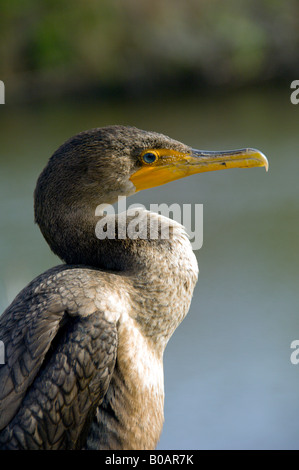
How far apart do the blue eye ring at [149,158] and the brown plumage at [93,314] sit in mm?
21

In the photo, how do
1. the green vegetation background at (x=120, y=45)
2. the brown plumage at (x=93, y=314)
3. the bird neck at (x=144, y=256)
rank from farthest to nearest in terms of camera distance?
the green vegetation background at (x=120, y=45) < the bird neck at (x=144, y=256) < the brown plumage at (x=93, y=314)

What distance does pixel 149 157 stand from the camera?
109 inches

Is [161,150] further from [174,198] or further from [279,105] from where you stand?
[279,105]

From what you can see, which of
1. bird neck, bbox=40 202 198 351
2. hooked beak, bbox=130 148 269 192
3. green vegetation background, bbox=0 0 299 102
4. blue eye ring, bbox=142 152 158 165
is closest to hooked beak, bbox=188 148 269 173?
hooked beak, bbox=130 148 269 192

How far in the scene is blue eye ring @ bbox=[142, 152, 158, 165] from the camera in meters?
2.75

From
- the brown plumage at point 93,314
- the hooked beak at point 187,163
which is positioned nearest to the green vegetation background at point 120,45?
the hooked beak at point 187,163

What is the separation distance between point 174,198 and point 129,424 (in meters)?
6.51

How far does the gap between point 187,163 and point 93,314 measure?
0.83 metres

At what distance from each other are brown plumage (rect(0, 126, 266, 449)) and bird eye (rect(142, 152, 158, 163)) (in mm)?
23

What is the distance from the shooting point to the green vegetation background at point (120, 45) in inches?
463

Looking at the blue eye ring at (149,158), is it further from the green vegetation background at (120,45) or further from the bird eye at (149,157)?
the green vegetation background at (120,45)

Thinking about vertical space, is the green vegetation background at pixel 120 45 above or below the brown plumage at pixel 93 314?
above

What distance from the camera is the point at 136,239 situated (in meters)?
2.69

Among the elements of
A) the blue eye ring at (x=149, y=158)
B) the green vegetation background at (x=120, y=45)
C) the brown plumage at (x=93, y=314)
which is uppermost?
the green vegetation background at (x=120, y=45)
